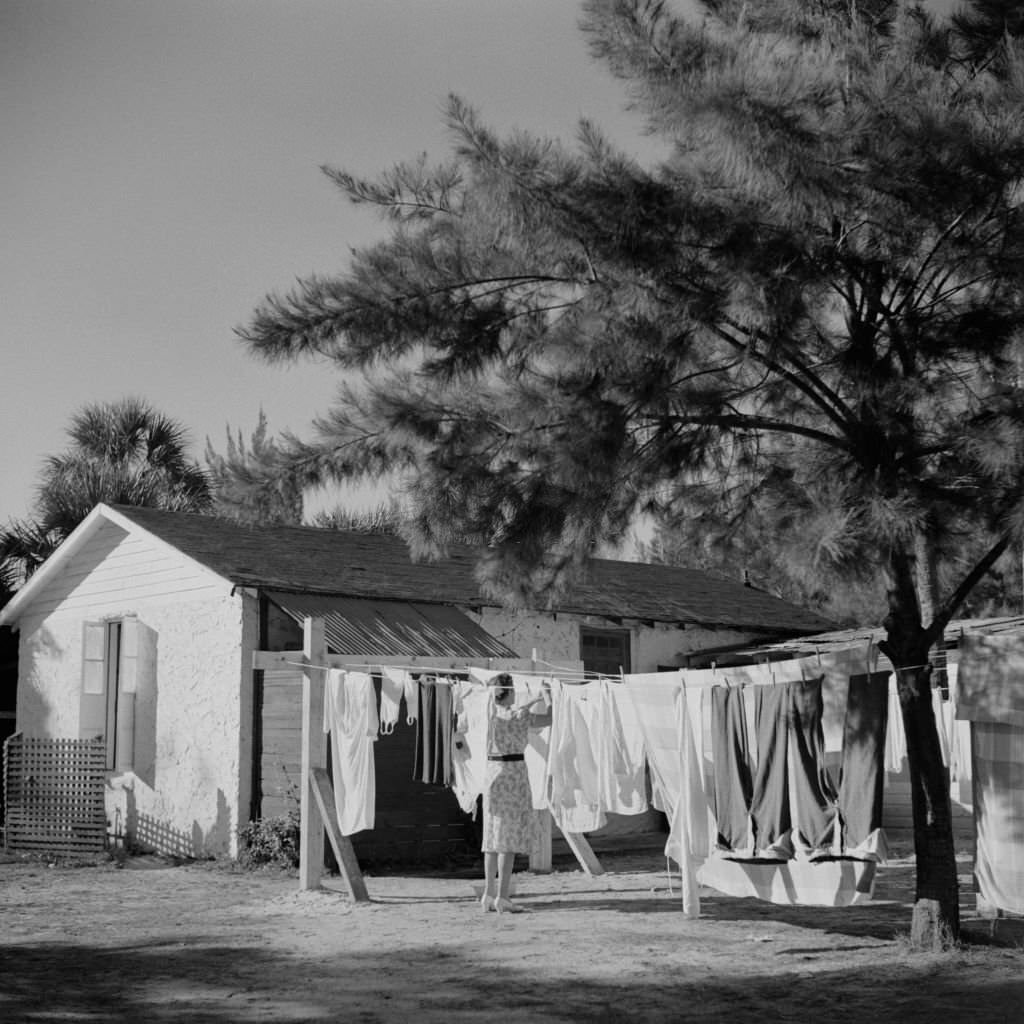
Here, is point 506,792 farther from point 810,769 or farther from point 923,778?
point 923,778

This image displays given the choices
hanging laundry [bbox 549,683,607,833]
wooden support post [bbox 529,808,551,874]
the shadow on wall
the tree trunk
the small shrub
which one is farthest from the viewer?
the shadow on wall

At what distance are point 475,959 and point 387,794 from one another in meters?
5.64

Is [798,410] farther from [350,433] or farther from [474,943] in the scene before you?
[474,943]

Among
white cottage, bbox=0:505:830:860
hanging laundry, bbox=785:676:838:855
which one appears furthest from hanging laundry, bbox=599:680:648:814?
white cottage, bbox=0:505:830:860

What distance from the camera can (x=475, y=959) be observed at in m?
8.49

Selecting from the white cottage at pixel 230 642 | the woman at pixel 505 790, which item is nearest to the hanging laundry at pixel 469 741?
the woman at pixel 505 790

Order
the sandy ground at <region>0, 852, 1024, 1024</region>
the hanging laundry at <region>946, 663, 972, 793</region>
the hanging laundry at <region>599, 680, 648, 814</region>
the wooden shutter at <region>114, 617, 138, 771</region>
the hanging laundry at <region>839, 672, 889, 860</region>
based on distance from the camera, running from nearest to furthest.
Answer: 1. the sandy ground at <region>0, 852, 1024, 1024</region>
2. the hanging laundry at <region>839, 672, 889, 860</region>
3. the hanging laundry at <region>599, 680, 648, 814</region>
4. the hanging laundry at <region>946, 663, 972, 793</region>
5. the wooden shutter at <region>114, 617, 138, 771</region>

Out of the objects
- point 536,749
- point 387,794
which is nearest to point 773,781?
point 536,749

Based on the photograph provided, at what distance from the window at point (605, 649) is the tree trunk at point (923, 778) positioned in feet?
29.7

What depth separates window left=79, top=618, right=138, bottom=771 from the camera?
50.9 feet

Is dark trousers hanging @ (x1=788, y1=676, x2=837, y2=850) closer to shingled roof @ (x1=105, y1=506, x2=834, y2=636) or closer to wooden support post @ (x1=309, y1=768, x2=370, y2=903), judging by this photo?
wooden support post @ (x1=309, y1=768, x2=370, y2=903)

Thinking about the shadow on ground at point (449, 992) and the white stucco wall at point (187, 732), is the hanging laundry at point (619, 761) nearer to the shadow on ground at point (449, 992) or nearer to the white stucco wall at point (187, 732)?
the shadow on ground at point (449, 992)

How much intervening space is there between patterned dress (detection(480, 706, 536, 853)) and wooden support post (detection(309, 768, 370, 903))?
1295 millimetres

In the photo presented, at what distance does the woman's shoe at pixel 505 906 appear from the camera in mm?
10547
